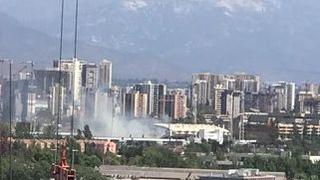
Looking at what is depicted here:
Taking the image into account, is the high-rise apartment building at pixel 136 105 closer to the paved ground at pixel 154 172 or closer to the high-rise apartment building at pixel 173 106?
the high-rise apartment building at pixel 173 106

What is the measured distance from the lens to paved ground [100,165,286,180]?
26.9 m

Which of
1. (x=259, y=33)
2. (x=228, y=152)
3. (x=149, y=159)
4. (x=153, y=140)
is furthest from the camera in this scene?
(x=259, y=33)

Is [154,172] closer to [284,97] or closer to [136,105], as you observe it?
[136,105]

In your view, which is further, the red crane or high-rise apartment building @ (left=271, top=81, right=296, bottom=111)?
high-rise apartment building @ (left=271, top=81, right=296, bottom=111)

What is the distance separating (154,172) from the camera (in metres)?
27.5

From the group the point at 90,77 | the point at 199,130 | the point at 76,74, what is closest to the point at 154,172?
the point at 199,130

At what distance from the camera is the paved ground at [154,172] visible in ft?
88.3

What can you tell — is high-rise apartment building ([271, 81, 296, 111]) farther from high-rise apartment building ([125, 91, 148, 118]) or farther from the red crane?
the red crane

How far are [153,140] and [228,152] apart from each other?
4.17 meters

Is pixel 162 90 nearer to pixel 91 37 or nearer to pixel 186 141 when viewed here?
pixel 186 141

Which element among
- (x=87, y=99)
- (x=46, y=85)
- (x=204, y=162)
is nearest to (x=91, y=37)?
(x=87, y=99)

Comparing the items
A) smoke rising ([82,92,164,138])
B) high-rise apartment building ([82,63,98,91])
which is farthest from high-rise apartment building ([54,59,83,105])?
smoke rising ([82,92,164,138])

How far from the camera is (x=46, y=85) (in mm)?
40906

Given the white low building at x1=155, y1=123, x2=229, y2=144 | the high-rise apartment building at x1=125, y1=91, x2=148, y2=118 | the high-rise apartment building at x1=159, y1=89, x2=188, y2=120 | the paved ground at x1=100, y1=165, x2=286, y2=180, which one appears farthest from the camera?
the high-rise apartment building at x1=159, y1=89, x2=188, y2=120
